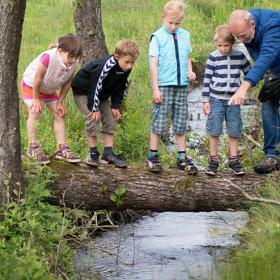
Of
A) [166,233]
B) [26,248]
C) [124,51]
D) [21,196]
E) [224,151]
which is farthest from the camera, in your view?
[224,151]

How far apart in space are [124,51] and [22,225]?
6.34 feet

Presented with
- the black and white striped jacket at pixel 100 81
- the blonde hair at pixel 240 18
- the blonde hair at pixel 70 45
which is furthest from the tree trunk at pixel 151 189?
the blonde hair at pixel 240 18

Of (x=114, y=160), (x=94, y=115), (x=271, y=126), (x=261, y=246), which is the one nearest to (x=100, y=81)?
(x=94, y=115)

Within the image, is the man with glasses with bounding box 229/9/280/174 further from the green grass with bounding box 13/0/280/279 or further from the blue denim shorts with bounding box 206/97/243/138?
the green grass with bounding box 13/0/280/279

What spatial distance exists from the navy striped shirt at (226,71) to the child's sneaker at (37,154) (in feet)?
5.56

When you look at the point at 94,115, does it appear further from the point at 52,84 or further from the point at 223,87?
the point at 223,87

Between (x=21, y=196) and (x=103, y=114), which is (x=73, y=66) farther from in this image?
(x=21, y=196)

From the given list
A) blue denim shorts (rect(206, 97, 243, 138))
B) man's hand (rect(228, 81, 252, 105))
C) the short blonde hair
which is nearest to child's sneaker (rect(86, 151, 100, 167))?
the short blonde hair

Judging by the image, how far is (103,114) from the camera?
798cm

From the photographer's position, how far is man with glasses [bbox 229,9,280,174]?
7289 millimetres

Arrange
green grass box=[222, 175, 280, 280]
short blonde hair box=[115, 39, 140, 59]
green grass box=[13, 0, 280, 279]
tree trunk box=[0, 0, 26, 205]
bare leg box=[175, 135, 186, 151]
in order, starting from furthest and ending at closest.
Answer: bare leg box=[175, 135, 186, 151] → short blonde hair box=[115, 39, 140, 59] → tree trunk box=[0, 0, 26, 205] → green grass box=[13, 0, 280, 279] → green grass box=[222, 175, 280, 280]

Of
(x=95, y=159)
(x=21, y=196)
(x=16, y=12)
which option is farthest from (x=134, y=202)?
(x=16, y=12)

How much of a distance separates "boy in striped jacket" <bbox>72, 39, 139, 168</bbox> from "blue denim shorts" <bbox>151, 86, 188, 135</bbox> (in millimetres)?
390

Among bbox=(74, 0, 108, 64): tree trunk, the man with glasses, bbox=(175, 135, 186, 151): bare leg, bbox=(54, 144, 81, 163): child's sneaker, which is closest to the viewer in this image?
the man with glasses
